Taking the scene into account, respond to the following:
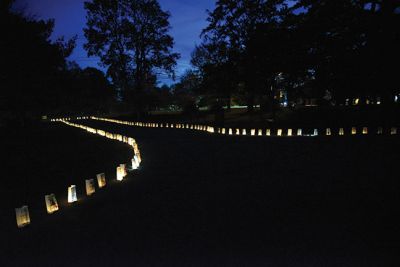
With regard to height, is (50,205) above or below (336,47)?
below

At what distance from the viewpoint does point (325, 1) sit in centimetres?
1448

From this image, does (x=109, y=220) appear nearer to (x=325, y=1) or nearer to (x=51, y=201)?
(x=51, y=201)

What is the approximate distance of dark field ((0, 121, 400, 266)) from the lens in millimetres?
3682

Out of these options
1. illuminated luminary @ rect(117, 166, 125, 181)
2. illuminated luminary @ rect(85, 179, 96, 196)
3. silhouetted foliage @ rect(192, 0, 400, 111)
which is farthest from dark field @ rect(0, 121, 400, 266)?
silhouetted foliage @ rect(192, 0, 400, 111)

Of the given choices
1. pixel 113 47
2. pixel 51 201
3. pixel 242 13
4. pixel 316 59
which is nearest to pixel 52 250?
pixel 51 201

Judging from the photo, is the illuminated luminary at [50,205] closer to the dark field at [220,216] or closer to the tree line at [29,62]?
the dark field at [220,216]

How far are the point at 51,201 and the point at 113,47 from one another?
30.4 metres

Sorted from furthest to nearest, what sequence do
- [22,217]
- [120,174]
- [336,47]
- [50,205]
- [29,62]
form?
[29,62]
[336,47]
[120,174]
[50,205]
[22,217]

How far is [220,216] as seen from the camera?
4938mm

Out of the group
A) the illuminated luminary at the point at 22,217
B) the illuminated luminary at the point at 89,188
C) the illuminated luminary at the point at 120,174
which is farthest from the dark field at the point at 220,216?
the illuminated luminary at the point at 120,174

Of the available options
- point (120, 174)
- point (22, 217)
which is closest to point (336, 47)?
point (120, 174)

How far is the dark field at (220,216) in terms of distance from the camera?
368 cm

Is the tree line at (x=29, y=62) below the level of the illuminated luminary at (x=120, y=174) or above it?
above

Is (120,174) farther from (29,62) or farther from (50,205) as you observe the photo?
(29,62)
